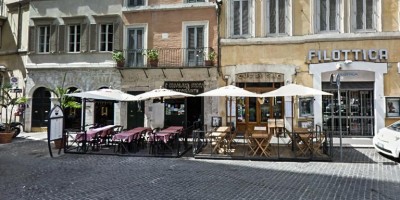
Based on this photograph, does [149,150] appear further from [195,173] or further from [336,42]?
[336,42]

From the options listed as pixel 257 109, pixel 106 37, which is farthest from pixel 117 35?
pixel 257 109

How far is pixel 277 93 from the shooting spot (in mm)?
10289

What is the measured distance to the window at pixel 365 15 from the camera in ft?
47.3

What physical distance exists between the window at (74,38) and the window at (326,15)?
41.6 ft

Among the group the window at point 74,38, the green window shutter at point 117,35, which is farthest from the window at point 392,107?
the window at point 74,38

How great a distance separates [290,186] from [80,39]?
14639mm

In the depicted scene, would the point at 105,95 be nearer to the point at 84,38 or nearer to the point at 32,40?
the point at 84,38

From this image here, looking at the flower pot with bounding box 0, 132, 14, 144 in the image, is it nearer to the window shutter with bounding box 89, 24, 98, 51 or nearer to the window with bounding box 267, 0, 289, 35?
the window shutter with bounding box 89, 24, 98, 51

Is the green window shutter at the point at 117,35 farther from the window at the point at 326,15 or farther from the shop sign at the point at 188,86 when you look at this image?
the window at the point at 326,15

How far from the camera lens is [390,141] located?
920cm

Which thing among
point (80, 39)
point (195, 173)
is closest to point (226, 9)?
point (80, 39)

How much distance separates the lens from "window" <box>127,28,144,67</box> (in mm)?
16641

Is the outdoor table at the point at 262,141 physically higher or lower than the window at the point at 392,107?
lower

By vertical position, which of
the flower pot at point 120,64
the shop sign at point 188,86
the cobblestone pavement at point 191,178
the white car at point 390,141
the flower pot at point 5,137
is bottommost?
the cobblestone pavement at point 191,178
